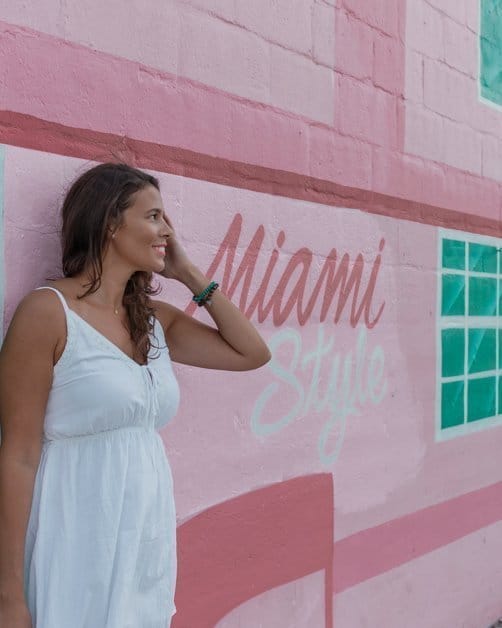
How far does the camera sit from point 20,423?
7.53 feet

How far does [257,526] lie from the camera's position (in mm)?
3527

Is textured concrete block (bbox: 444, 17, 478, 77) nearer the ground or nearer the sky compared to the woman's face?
nearer the sky

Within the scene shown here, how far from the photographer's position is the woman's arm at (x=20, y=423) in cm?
226

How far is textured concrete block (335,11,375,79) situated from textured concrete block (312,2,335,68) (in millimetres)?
40

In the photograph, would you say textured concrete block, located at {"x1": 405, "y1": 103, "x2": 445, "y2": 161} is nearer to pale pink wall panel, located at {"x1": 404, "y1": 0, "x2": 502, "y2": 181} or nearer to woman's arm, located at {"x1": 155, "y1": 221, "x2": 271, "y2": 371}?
pale pink wall panel, located at {"x1": 404, "y1": 0, "x2": 502, "y2": 181}

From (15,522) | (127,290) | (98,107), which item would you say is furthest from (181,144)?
(15,522)

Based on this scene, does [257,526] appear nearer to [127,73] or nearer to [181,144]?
[181,144]

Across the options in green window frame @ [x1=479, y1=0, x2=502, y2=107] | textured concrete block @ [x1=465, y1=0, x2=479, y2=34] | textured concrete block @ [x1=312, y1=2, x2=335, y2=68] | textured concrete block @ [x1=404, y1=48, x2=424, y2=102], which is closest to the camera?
textured concrete block @ [x1=312, y1=2, x2=335, y2=68]

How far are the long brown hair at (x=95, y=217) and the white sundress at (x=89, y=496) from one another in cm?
17

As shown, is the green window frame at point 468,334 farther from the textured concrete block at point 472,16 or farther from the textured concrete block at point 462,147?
the textured concrete block at point 472,16

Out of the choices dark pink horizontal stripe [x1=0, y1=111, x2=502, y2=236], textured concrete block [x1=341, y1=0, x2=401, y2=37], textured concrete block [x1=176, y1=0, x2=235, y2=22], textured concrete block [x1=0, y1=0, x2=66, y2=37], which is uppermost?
textured concrete block [x1=341, y1=0, x2=401, y2=37]

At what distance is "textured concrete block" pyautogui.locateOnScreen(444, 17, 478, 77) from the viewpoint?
15.8ft

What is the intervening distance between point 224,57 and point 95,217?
3.67 ft

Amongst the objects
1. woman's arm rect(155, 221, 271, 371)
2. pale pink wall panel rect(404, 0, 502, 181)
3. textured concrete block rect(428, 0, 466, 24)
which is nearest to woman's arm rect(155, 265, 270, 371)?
woman's arm rect(155, 221, 271, 371)
